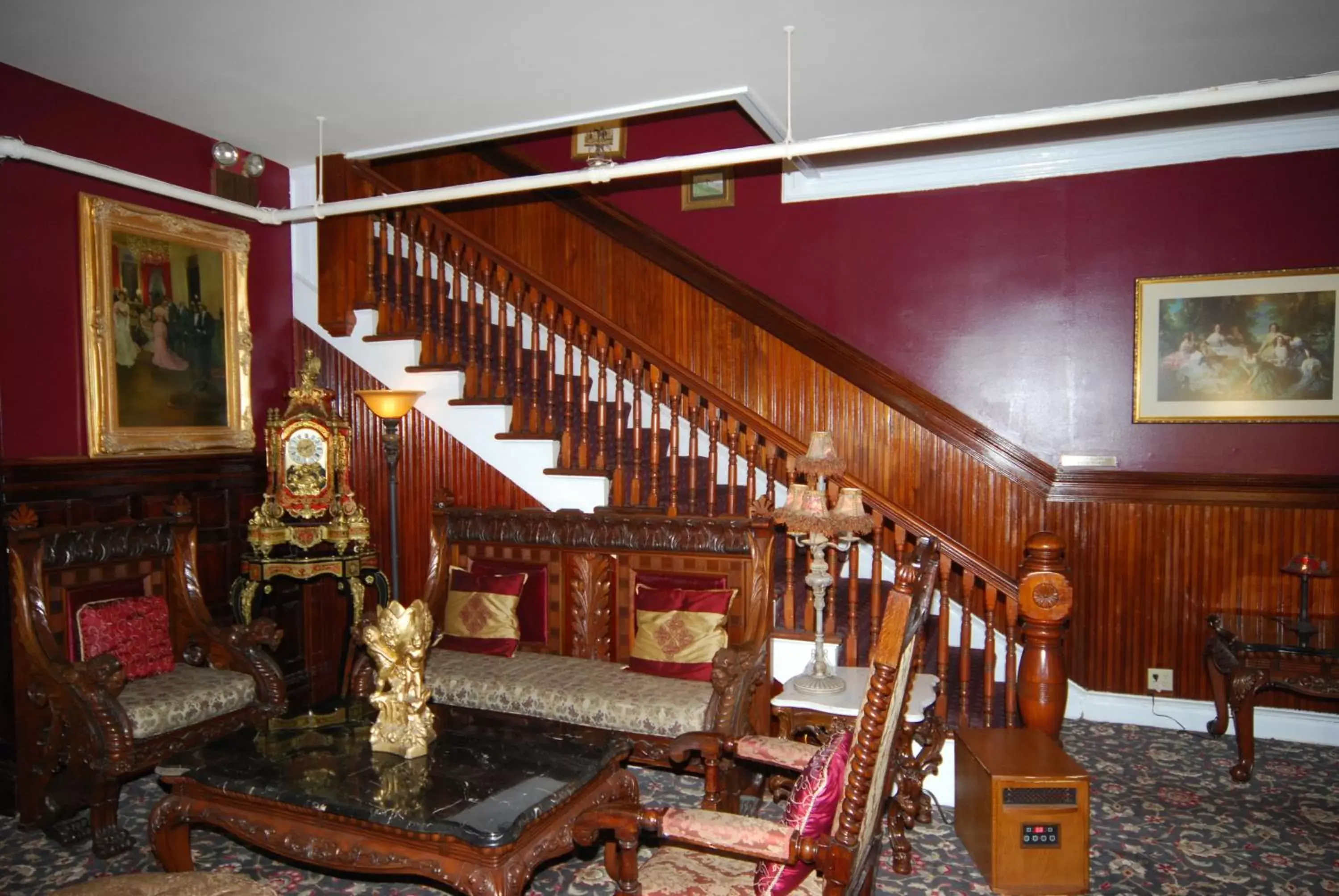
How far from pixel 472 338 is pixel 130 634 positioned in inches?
96.3

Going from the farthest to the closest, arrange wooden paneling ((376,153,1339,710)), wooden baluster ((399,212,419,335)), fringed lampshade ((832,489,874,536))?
wooden baluster ((399,212,419,335)) < wooden paneling ((376,153,1339,710)) < fringed lampshade ((832,489,874,536))

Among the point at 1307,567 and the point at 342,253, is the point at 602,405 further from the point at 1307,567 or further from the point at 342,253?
the point at 1307,567

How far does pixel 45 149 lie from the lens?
408cm

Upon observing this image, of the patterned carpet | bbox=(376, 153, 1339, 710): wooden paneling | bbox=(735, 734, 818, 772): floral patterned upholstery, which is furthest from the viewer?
bbox=(376, 153, 1339, 710): wooden paneling

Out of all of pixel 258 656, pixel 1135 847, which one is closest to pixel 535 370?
pixel 258 656

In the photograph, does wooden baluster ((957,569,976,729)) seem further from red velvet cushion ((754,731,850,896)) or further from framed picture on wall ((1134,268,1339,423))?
framed picture on wall ((1134,268,1339,423))

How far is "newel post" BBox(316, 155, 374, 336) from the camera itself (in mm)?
5523

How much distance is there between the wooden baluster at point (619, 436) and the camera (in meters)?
5.00

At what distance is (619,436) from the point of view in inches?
199

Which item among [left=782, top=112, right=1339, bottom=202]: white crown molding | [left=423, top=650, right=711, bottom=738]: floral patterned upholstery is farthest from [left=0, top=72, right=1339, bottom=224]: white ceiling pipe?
[left=423, top=650, right=711, bottom=738]: floral patterned upholstery

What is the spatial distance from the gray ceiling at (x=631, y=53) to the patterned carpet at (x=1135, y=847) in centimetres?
334

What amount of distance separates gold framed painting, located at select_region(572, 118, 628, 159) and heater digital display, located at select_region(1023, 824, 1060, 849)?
4946 millimetres

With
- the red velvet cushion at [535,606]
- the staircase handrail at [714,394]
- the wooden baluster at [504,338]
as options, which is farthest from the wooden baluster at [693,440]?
the wooden baluster at [504,338]

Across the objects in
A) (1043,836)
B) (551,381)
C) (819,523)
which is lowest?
(1043,836)
